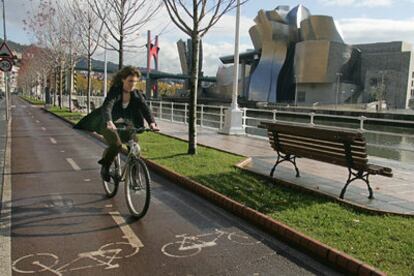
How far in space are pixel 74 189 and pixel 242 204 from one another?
309cm

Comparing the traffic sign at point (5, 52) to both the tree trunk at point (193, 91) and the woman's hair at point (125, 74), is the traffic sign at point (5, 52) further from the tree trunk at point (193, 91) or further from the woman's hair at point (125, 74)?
the woman's hair at point (125, 74)

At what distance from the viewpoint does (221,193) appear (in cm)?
657

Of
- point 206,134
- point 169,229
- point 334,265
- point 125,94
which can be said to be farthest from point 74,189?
point 206,134

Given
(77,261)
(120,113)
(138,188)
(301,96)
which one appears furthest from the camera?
(301,96)

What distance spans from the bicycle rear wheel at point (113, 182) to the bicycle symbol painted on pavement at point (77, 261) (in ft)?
6.68

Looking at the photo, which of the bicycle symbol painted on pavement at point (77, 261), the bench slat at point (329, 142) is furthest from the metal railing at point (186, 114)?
the bicycle symbol painted on pavement at point (77, 261)

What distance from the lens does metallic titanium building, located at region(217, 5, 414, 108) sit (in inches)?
3420

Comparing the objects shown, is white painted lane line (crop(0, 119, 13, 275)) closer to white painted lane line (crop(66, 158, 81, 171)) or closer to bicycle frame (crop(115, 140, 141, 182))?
white painted lane line (crop(66, 158, 81, 171))

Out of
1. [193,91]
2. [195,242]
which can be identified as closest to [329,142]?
[195,242]

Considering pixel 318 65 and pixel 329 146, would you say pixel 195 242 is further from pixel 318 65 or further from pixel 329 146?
pixel 318 65

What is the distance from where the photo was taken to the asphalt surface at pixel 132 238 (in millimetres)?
4148

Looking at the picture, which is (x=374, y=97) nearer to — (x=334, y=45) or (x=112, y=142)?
(x=334, y=45)

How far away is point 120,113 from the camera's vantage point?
612 cm

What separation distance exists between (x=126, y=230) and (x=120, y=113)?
178cm
